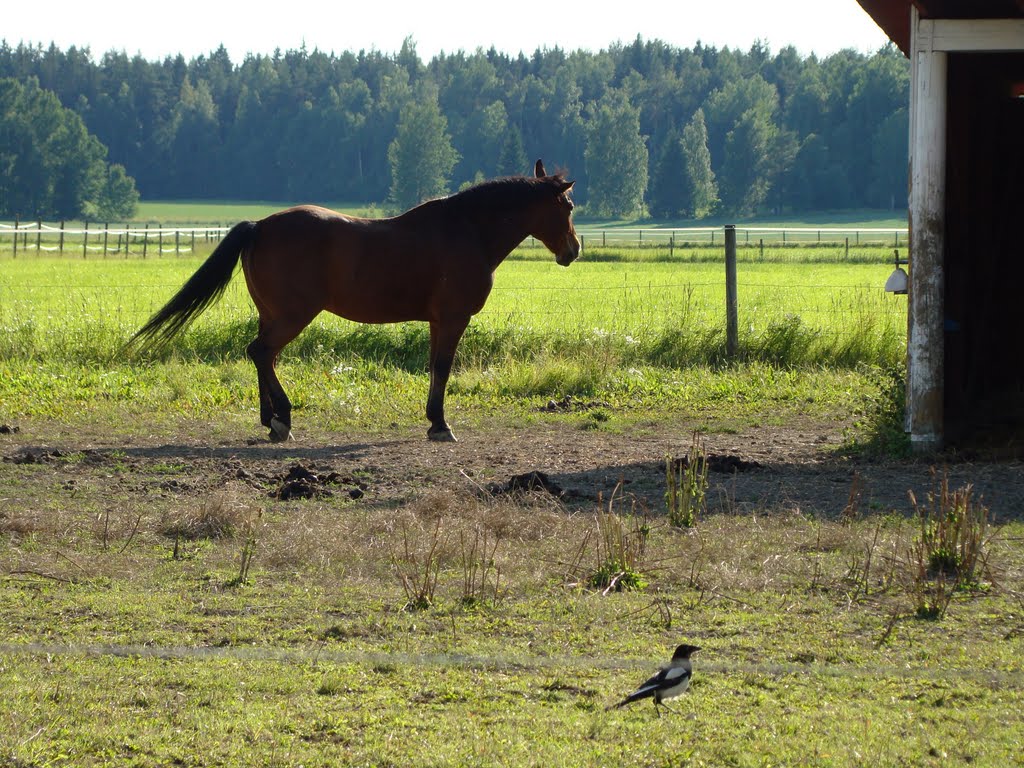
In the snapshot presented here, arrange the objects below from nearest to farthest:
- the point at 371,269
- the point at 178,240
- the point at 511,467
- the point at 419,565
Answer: the point at 419,565
the point at 511,467
the point at 371,269
the point at 178,240

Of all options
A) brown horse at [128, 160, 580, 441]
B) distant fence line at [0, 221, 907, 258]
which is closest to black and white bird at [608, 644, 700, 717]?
brown horse at [128, 160, 580, 441]

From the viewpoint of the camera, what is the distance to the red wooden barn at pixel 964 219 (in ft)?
29.5

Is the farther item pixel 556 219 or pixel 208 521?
pixel 556 219

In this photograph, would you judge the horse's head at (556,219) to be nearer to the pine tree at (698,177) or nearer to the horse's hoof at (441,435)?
the horse's hoof at (441,435)

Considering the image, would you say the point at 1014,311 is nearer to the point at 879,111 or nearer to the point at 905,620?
the point at 905,620

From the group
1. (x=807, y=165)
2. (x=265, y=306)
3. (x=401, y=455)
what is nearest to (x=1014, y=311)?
(x=401, y=455)

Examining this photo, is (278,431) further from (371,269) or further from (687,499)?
(687,499)

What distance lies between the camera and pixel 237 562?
6.17m

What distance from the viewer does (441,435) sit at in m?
10.2

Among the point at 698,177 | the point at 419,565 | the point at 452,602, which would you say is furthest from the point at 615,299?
the point at 698,177

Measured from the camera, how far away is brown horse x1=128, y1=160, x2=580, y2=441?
401 inches

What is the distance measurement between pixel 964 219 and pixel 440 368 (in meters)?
4.77

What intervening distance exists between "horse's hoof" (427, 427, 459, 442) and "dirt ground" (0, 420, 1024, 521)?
11cm

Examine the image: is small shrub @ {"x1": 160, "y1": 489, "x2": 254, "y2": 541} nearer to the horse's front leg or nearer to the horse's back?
the horse's front leg
